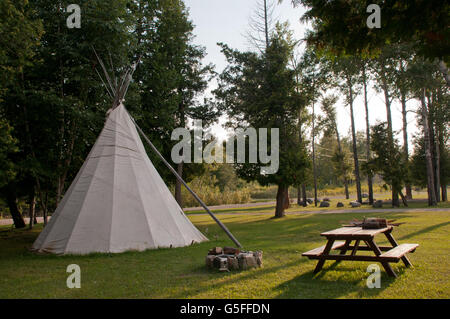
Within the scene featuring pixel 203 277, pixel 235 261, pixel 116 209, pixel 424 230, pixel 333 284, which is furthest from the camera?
pixel 424 230

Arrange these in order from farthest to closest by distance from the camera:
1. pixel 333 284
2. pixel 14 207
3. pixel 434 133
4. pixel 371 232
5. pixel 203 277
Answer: pixel 434 133, pixel 14 207, pixel 203 277, pixel 371 232, pixel 333 284

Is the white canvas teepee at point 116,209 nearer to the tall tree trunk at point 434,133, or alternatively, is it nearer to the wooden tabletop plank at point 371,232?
the wooden tabletop plank at point 371,232

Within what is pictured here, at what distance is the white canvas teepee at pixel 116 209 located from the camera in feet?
30.5

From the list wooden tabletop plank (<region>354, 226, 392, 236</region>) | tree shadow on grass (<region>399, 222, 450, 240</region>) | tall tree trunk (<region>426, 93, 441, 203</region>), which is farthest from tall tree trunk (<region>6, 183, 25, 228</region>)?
tall tree trunk (<region>426, 93, 441, 203</region>)

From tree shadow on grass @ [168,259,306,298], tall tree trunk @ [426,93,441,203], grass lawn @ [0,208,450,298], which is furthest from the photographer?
tall tree trunk @ [426,93,441,203]

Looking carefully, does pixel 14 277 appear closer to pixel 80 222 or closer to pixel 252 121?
pixel 80 222

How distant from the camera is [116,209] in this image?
377 inches

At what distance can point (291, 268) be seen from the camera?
23.3 ft

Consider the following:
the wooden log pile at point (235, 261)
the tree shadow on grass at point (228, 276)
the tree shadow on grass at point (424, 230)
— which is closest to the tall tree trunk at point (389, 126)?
the tree shadow on grass at point (424, 230)

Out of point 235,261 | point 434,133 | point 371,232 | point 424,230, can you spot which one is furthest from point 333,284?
point 434,133

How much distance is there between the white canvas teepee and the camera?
930 centimetres

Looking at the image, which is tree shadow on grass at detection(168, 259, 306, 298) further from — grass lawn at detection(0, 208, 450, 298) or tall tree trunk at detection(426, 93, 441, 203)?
tall tree trunk at detection(426, 93, 441, 203)

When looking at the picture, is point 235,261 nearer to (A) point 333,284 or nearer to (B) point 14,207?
(A) point 333,284
